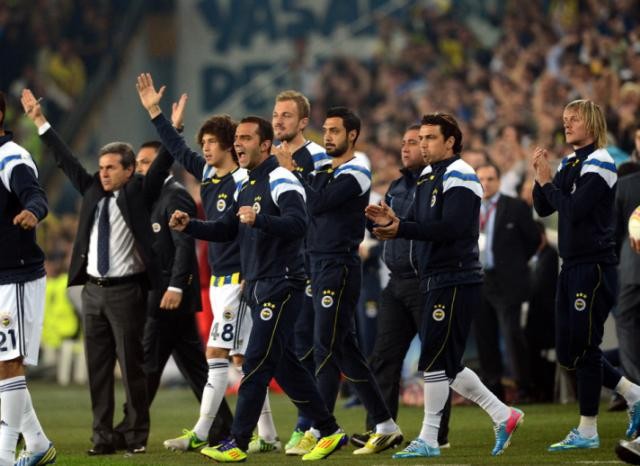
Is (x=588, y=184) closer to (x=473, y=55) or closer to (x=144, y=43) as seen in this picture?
(x=473, y=55)

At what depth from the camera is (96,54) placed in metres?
26.4

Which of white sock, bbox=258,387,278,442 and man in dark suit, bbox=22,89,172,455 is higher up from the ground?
man in dark suit, bbox=22,89,172,455

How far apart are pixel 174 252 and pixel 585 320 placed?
317cm

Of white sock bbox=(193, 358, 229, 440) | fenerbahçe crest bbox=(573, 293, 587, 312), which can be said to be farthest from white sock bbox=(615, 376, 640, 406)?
white sock bbox=(193, 358, 229, 440)

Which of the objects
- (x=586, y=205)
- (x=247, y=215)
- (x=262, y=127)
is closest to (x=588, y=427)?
(x=586, y=205)

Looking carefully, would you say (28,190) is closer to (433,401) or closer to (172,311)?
(172,311)

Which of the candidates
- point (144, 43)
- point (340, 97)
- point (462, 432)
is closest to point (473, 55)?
point (340, 97)

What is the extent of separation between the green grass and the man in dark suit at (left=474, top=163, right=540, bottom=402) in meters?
0.60

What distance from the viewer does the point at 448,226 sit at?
8555 millimetres

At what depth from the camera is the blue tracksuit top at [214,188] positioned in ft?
30.8

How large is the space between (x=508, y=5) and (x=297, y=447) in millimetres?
13379

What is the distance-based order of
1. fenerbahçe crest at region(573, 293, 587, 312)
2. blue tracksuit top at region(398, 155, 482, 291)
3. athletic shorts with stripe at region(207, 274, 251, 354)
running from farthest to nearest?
athletic shorts with stripe at region(207, 274, 251, 354) < fenerbahçe crest at region(573, 293, 587, 312) < blue tracksuit top at region(398, 155, 482, 291)

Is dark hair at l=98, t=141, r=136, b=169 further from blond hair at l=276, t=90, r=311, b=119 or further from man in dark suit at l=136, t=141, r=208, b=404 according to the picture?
blond hair at l=276, t=90, r=311, b=119

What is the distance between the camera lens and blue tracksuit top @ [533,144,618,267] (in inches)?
346
